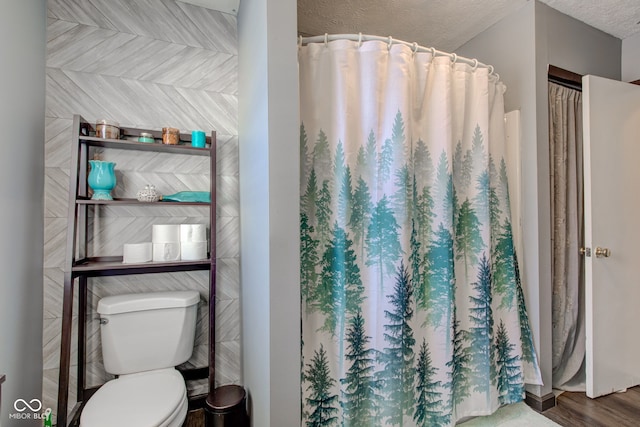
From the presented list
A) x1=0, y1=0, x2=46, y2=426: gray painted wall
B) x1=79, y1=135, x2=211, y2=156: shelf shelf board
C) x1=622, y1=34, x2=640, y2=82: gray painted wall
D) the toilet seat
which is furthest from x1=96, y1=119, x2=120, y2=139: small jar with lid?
x1=622, y1=34, x2=640, y2=82: gray painted wall

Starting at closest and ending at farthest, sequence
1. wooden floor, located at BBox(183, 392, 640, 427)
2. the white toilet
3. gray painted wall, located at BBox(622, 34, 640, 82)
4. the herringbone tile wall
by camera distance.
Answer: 1. the white toilet
2. the herringbone tile wall
3. wooden floor, located at BBox(183, 392, 640, 427)
4. gray painted wall, located at BBox(622, 34, 640, 82)

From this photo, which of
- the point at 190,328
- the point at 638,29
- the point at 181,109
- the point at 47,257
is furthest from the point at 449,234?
the point at 638,29

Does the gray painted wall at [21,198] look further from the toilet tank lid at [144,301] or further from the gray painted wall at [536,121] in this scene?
the gray painted wall at [536,121]

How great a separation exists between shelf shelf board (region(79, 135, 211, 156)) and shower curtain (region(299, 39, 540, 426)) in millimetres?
709

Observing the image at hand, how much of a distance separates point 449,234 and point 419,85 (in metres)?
0.80

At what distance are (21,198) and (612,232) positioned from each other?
11.0 ft

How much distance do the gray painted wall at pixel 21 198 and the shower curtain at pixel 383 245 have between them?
48.6 inches

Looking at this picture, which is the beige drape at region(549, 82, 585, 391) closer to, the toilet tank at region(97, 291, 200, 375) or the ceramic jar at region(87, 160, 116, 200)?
the toilet tank at region(97, 291, 200, 375)

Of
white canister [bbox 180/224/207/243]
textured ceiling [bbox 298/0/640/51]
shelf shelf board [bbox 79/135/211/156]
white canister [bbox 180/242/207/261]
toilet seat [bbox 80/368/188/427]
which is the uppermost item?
textured ceiling [bbox 298/0/640/51]

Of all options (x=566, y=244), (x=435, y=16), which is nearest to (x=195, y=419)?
(x=566, y=244)

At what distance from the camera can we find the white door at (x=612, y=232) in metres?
1.84

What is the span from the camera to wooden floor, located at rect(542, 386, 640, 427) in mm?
1669

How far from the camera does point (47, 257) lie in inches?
60.1

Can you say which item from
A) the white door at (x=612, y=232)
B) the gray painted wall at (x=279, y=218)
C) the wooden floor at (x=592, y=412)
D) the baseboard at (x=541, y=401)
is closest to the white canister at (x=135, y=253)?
the gray painted wall at (x=279, y=218)
